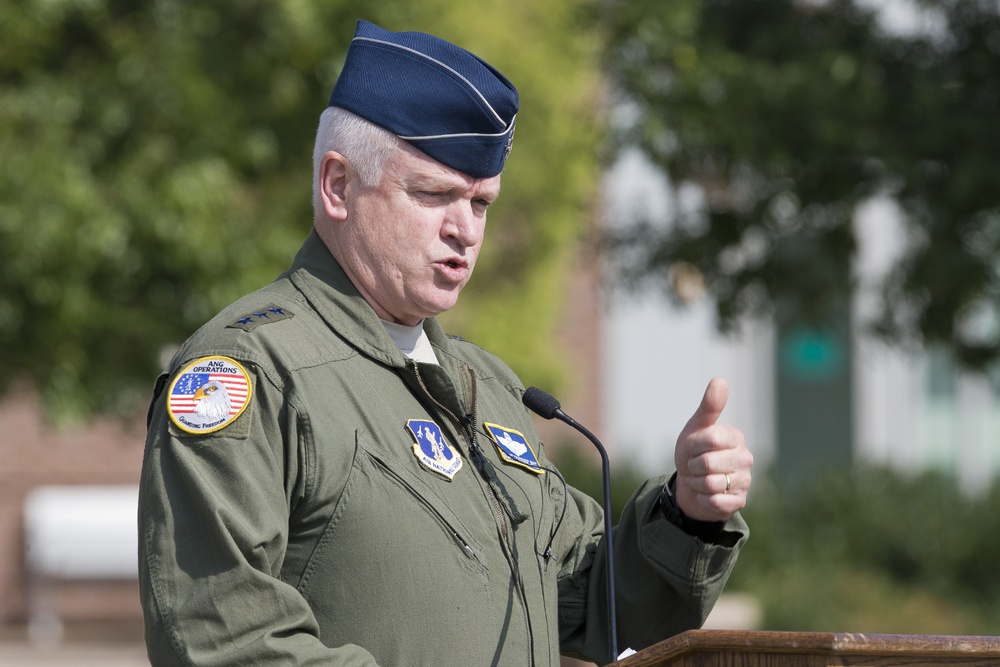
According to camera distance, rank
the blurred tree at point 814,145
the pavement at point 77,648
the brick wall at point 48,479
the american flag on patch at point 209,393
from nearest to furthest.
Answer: the american flag on patch at point 209,393
the blurred tree at point 814,145
the pavement at point 77,648
the brick wall at point 48,479

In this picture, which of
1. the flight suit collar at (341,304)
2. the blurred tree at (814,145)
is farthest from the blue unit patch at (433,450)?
the blurred tree at (814,145)

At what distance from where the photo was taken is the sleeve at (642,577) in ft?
9.32

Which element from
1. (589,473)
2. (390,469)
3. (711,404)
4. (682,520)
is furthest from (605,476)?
(589,473)

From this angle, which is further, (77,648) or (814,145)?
(77,648)

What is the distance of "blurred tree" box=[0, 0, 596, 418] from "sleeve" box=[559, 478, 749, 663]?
3.86 metres

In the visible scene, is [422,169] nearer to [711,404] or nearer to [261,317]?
[261,317]

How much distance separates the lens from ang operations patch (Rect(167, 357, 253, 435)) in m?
2.30

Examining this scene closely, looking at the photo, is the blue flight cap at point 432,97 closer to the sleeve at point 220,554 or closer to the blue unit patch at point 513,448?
the blue unit patch at point 513,448

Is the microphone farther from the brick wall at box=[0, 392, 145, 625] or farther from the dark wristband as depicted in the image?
the brick wall at box=[0, 392, 145, 625]

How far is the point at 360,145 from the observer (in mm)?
2672

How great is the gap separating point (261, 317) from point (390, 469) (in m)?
0.34

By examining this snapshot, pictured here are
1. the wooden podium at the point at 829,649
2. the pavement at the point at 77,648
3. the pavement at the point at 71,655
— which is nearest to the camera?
the wooden podium at the point at 829,649

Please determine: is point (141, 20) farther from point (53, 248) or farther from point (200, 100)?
point (53, 248)

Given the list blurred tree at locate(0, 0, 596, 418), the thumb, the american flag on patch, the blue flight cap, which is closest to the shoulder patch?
the american flag on patch
